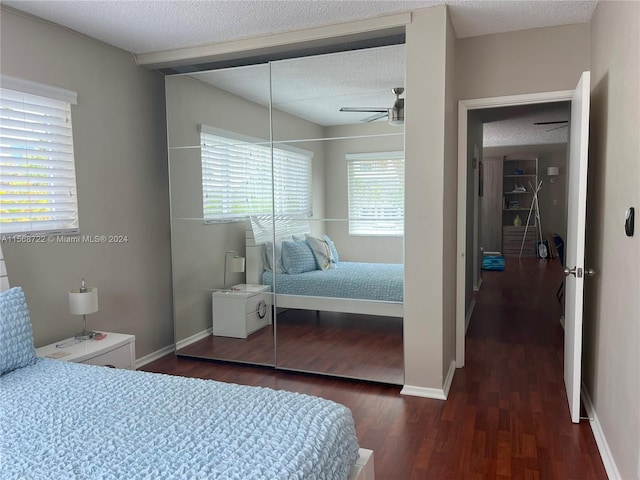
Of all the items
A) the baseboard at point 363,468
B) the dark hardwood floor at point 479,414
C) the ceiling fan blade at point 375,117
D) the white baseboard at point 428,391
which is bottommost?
the dark hardwood floor at point 479,414

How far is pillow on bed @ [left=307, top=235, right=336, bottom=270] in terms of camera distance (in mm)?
3459

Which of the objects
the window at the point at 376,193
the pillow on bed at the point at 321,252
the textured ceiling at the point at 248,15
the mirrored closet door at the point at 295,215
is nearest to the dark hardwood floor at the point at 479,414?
the mirrored closet door at the point at 295,215

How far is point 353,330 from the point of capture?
3.47 metres

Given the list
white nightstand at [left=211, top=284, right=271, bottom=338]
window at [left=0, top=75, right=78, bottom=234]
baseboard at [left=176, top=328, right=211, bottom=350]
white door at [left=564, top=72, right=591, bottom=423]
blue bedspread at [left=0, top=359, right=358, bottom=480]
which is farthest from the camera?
baseboard at [left=176, top=328, right=211, bottom=350]

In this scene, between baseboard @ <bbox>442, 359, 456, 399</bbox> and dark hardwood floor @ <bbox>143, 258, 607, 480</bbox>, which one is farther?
baseboard @ <bbox>442, 359, 456, 399</bbox>

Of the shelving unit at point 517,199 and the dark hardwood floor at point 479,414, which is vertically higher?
the shelving unit at point 517,199

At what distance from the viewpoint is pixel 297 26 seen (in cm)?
319

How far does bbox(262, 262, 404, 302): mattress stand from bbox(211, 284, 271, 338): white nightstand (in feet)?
0.43

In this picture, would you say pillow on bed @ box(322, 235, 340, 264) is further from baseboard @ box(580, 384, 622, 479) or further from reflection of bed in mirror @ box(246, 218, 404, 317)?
baseboard @ box(580, 384, 622, 479)

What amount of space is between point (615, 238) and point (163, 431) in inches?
86.0

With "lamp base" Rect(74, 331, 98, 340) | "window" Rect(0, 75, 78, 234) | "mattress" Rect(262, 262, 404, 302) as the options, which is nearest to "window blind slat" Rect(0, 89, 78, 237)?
"window" Rect(0, 75, 78, 234)

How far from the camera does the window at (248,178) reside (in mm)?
3486

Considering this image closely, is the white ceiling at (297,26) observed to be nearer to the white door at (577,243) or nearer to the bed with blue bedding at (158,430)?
the white door at (577,243)

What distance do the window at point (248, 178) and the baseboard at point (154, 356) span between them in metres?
1.22
